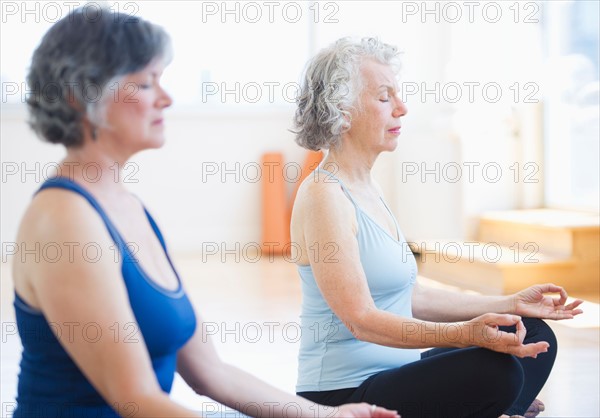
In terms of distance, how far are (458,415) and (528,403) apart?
328 millimetres

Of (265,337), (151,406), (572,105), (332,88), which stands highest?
(332,88)

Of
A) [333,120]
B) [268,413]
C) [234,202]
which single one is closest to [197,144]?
[234,202]

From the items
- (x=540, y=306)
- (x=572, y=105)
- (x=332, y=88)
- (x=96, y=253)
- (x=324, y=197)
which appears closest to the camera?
(x=96, y=253)

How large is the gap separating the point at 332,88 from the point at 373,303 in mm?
512

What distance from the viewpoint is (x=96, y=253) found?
108cm

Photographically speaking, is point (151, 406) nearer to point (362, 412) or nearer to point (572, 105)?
point (362, 412)

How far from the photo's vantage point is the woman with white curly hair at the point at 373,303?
1773 mm

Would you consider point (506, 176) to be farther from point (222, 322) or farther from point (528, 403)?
point (528, 403)

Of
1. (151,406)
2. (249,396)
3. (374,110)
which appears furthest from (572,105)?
(151,406)

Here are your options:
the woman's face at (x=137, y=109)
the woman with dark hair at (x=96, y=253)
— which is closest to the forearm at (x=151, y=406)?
the woman with dark hair at (x=96, y=253)

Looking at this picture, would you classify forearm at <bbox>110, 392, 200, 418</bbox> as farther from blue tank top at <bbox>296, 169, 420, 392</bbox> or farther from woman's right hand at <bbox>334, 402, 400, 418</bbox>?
blue tank top at <bbox>296, 169, 420, 392</bbox>

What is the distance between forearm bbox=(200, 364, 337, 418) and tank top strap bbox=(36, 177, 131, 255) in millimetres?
308

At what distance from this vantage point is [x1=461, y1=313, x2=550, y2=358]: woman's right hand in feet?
5.71

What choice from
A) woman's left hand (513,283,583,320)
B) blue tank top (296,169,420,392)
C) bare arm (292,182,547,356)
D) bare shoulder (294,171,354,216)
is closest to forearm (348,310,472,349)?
bare arm (292,182,547,356)
